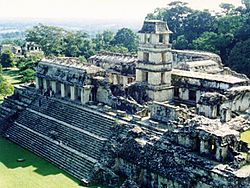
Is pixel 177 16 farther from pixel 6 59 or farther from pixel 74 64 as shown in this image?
pixel 74 64

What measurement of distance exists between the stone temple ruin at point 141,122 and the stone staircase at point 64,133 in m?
0.07

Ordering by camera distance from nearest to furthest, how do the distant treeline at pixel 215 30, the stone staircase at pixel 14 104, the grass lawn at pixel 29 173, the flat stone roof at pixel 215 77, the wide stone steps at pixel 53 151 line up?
the grass lawn at pixel 29 173 → the wide stone steps at pixel 53 151 → the flat stone roof at pixel 215 77 → the stone staircase at pixel 14 104 → the distant treeline at pixel 215 30

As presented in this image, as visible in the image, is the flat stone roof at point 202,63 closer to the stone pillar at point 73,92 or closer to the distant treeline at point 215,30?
the distant treeline at point 215,30

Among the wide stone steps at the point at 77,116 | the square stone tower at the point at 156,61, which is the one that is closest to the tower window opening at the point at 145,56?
the square stone tower at the point at 156,61

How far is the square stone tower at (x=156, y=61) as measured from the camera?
88.1 feet

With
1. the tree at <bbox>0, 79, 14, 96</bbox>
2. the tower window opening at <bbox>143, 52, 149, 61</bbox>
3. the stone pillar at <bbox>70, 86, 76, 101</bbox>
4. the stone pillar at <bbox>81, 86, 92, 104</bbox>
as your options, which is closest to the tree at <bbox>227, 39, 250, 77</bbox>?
the tower window opening at <bbox>143, 52, 149, 61</bbox>

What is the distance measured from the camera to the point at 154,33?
27.0 metres

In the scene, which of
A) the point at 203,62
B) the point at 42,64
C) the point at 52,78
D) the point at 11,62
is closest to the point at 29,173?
the point at 52,78

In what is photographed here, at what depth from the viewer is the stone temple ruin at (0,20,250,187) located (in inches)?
697

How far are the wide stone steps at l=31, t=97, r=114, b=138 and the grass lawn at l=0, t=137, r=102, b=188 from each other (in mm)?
3035

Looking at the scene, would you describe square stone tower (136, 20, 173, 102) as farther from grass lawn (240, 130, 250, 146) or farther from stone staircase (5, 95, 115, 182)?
grass lawn (240, 130, 250, 146)

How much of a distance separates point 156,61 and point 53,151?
8.72 m

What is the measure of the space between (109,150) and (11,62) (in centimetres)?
4132

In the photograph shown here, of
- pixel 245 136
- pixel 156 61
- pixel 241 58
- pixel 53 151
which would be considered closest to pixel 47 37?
pixel 241 58
